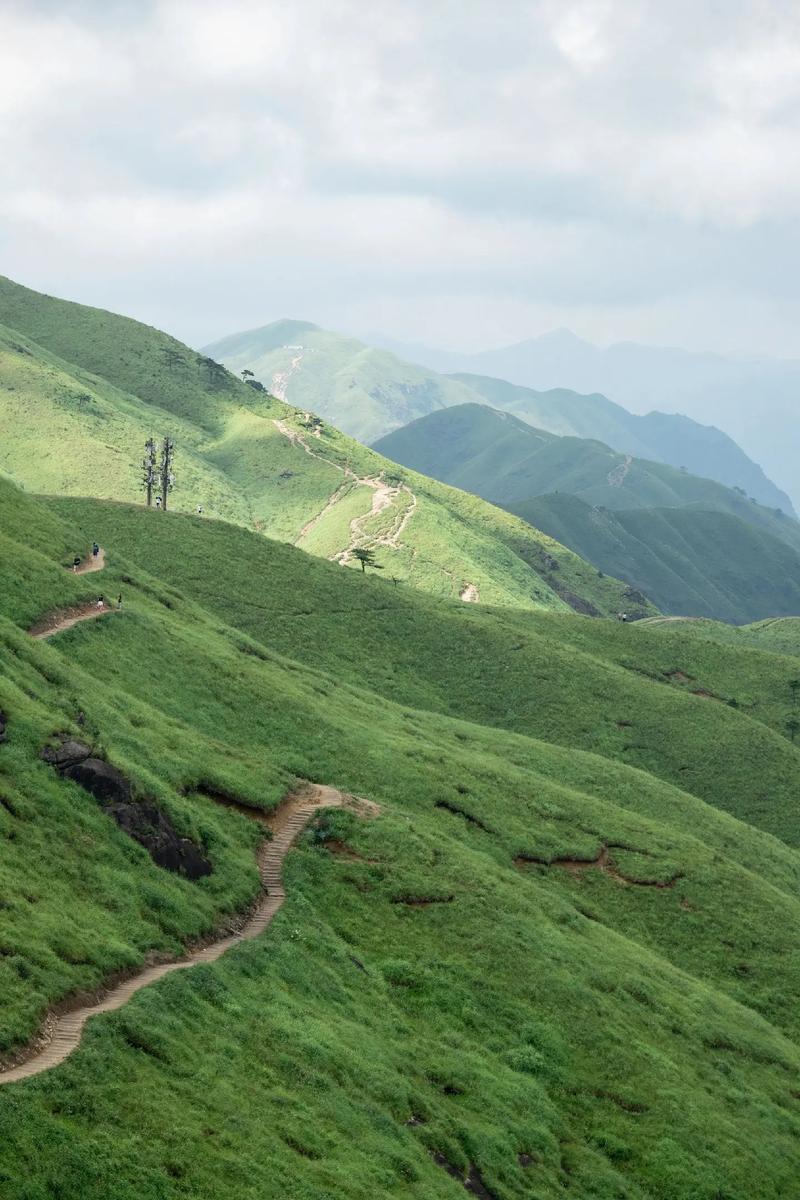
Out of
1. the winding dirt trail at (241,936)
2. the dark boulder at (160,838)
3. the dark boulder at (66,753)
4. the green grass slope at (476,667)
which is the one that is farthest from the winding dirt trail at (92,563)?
the dark boulder at (160,838)

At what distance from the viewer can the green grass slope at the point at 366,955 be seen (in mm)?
30875

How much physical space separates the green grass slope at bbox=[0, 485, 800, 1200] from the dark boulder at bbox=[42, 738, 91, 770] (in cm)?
103

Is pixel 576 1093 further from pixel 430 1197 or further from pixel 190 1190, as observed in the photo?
pixel 190 1190

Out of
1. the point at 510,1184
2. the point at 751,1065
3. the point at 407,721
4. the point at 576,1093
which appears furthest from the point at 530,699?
the point at 510,1184

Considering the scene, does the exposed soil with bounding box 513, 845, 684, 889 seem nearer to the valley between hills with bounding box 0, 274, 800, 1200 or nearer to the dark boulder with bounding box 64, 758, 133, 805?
the valley between hills with bounding box 0, 274, 800, 1200

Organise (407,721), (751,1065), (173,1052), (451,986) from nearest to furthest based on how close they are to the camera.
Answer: (173,1052), (451,986), (751,1065), (407,721)

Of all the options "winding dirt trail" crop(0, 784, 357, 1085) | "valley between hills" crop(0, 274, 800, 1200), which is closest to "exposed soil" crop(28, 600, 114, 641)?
"valley between hills" crop(0, 274, 800, 1200)

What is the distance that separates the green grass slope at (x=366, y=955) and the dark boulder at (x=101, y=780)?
846 millimetres

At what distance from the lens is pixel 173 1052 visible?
3216 cm

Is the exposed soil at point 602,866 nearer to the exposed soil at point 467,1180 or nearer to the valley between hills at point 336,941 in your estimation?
the valley between hills at point 336,941

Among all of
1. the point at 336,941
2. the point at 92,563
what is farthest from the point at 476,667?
the point at 336,941

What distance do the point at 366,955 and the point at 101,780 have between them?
1363cm

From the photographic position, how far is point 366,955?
1922 inches

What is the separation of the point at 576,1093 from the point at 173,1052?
823 inches
